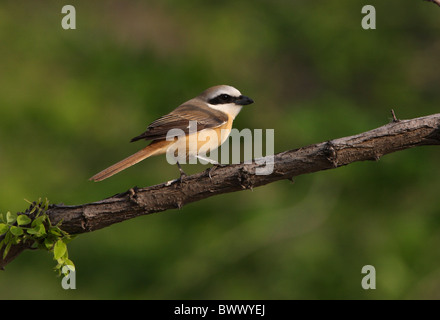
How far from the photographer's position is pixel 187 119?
416cm

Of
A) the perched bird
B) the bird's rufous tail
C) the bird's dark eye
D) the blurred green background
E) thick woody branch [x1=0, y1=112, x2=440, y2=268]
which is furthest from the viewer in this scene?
the blurred green background

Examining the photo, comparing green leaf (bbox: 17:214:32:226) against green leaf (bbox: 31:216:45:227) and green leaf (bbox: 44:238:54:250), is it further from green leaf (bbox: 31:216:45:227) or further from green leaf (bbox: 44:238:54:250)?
green leaf (bbox: 44:238:54:250)

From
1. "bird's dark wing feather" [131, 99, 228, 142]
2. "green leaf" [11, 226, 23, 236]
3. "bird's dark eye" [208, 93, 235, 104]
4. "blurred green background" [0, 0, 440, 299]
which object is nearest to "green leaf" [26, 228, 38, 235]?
"green leaf" [11, 226, 23, 236]

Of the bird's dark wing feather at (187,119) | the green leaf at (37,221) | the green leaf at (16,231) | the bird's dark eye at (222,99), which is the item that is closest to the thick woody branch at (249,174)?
the green leaf at (37,221)

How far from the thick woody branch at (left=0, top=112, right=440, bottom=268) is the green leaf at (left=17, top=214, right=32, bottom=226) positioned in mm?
→ 144

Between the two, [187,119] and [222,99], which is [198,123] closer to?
[187,119]

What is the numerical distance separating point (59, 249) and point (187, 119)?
53.0 inches

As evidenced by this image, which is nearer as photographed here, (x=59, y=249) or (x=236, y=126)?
(x=59, y=249)

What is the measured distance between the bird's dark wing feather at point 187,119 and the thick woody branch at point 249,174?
1.96ft

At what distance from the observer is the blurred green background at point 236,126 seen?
285 inches

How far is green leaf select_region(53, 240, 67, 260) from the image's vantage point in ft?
10.3

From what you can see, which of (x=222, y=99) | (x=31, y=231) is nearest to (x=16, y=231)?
(x=31, y=231)

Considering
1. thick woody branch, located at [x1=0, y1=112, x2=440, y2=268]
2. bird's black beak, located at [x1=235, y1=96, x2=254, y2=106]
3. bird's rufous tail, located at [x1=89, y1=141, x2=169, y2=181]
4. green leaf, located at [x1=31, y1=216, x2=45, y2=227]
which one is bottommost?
green leaf, located at [x1=31, y1=216, x2=45, y2=227]

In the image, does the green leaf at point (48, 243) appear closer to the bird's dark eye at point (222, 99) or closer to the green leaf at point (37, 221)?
the green leaf at point (37, 221)
